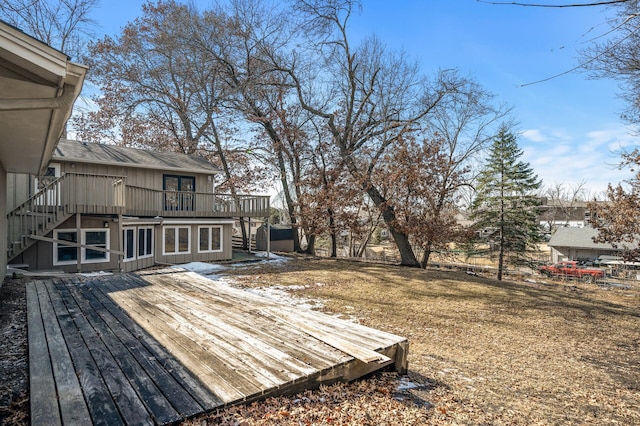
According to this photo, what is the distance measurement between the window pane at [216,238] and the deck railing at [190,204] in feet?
3.23

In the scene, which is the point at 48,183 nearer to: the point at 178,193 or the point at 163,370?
the point at 178,193

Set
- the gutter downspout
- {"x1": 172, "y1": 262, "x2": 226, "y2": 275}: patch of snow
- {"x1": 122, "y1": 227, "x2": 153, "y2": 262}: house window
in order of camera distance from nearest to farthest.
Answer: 1. the gutter downspout
2. {"x1": 122, "y1": 227, "x2": 153, "y2": 262}: house window
3. {"x1": 172, "y1": 262, "x2": 226, "y2": 275}: patch of snow

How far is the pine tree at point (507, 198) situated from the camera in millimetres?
22250

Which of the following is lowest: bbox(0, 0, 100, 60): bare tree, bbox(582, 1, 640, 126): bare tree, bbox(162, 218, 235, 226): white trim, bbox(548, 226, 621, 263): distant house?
bbox(548, 226, 621, 263): distant house

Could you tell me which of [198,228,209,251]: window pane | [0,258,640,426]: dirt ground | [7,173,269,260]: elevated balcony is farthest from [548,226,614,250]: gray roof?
[7,173,269,260]: elevated balcony

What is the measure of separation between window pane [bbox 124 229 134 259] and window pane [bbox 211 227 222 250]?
393 centimetres

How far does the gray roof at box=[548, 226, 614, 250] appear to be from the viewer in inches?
1160

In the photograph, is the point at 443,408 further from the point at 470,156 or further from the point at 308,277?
the point at 470,156

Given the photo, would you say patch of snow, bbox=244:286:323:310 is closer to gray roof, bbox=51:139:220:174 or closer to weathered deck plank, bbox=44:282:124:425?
weathered deck plank, bbox=44:282:124:425

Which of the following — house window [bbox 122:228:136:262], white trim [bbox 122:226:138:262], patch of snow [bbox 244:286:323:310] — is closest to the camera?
patch of snow [bbox 244:286:323:310]

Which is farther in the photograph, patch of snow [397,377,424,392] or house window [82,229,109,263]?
house window [82,229,109,263]

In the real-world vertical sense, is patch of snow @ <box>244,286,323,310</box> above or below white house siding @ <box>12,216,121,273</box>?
below

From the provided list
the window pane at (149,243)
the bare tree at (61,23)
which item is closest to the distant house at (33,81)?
the window pane at (149,243)

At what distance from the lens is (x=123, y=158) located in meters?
14.4
